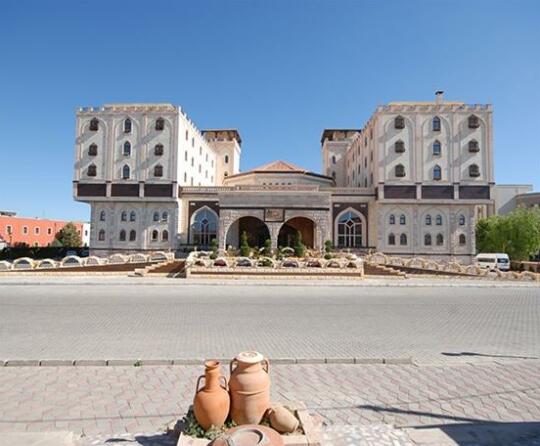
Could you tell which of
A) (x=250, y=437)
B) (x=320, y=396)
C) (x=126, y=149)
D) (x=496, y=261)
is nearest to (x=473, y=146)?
(x=496, y=261)

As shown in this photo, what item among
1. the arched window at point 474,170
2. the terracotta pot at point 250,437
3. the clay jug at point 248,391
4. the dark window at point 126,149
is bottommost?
the terracotta pot at point 250,437

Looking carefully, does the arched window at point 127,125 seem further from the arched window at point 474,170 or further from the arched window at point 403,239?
the arched window at point 474,170

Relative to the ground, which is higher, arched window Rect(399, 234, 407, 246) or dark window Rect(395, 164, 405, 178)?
dark window Rect(395, 164, 405, 178)

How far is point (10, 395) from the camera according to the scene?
4746mm

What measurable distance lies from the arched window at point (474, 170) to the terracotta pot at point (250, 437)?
3779cm

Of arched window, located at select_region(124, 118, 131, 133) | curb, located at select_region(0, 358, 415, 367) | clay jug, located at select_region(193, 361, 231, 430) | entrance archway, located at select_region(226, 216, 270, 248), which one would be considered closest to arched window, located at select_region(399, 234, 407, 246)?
entrance archway, located at select_region(226, 216, 270, 248)

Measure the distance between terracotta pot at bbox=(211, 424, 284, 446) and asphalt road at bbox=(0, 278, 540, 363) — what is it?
3214 mm

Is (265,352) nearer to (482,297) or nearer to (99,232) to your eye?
(482,297)

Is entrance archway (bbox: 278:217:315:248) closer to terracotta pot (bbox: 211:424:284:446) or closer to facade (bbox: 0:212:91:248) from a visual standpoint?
facade (bbox: 0:212:91:248)

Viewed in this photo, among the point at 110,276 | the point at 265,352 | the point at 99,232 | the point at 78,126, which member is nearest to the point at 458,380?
the point at 265,352

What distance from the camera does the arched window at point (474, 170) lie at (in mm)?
34688

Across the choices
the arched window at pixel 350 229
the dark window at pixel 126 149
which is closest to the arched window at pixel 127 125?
the dark window at pixel 126 149

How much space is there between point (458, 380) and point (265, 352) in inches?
125

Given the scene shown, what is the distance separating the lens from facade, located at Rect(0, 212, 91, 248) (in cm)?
5288
